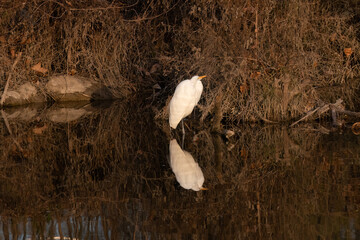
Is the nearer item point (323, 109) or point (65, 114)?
point (323, 109)

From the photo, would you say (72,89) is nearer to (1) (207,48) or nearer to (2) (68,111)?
(2) (68,111)

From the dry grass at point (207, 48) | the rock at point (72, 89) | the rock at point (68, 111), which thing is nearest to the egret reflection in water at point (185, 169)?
the dry grass at point (207, 48)

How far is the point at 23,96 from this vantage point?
1244cm

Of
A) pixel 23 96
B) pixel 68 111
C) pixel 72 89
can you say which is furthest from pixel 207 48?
pixel 23 96

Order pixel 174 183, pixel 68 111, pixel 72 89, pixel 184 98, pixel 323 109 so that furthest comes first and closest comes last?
pixel 72 89
pixel 68 111
pixel 323 109
pixel 184 98
pixel 174 183

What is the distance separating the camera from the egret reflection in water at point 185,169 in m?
5.73

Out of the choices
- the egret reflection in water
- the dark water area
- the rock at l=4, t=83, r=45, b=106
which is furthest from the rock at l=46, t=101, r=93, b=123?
the egret reflection in water

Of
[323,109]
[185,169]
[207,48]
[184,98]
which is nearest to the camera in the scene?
[185,169]

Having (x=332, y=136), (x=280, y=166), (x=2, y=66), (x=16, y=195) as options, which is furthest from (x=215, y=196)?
(x=2, y=66)

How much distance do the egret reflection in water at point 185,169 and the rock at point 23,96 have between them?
5891 mm

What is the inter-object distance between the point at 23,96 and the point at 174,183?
7.61m

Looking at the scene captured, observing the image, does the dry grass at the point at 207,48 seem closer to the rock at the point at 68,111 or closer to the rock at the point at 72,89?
the rock at the point at 72,89

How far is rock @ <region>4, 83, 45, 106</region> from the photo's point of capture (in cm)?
1221

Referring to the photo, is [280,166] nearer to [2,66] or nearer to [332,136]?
[332,136]
